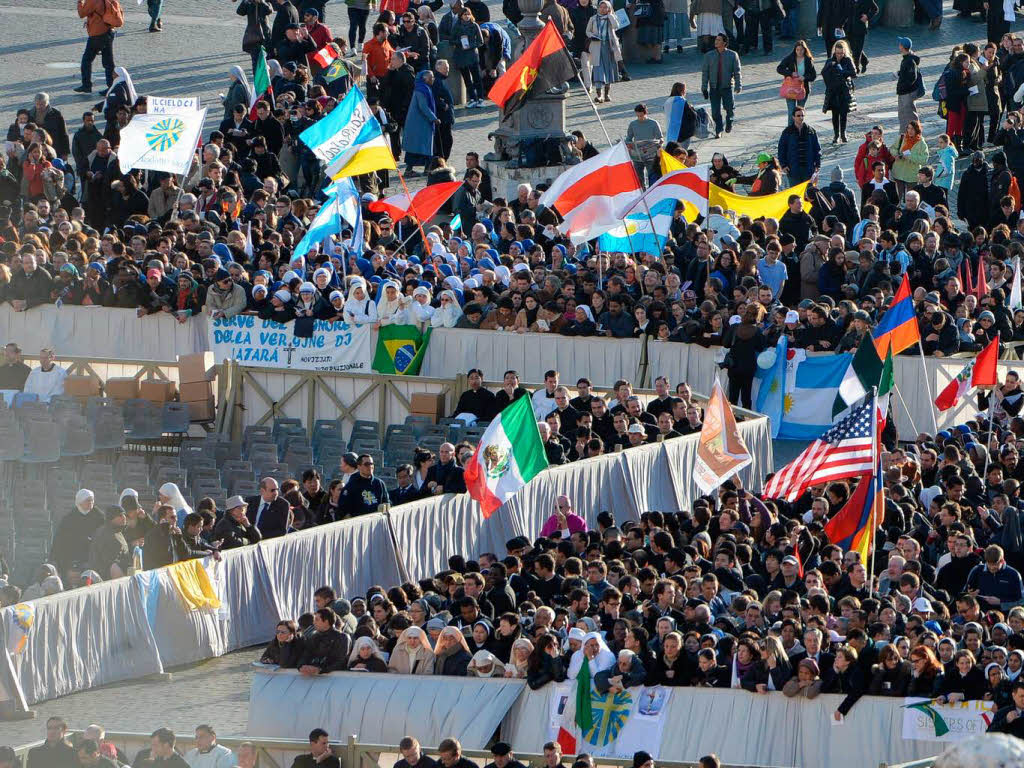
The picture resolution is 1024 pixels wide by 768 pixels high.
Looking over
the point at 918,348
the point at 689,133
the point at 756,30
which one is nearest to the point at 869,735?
the point at 918,348

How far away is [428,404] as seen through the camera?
2661cm

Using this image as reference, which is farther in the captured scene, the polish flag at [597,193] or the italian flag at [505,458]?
the polish flag at [597,193]

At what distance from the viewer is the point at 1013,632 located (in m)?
16.9

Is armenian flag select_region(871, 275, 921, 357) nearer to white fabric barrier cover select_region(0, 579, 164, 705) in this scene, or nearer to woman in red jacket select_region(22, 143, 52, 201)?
white fabric barrier cover select_region(0, 579, 164, 705)

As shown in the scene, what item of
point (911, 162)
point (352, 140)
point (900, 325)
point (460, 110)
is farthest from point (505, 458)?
point (460, 110)

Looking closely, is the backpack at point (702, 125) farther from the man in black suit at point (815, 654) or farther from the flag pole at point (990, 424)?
the man in black suit at point (815, 654)

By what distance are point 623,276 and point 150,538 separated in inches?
332

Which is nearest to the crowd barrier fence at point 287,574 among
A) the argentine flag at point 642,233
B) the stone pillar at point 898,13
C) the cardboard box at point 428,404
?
the cardboard box at point 428,404

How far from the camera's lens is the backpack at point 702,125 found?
3609cm

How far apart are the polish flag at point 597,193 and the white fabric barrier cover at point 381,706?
32.8ft

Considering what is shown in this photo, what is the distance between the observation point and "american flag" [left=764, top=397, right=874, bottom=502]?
63.7ft

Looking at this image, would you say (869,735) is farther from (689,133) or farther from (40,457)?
(689,133)

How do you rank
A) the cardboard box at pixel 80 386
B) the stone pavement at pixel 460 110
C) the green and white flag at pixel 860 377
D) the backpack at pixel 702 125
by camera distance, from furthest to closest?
the stone pavement at pixel 460 110 → the backpack at pixel 702 125 → the cardboard box at pixel 80 386 → the green and white flag at pixel 860 377

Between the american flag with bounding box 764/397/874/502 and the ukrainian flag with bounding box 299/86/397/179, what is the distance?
9.82 meters
